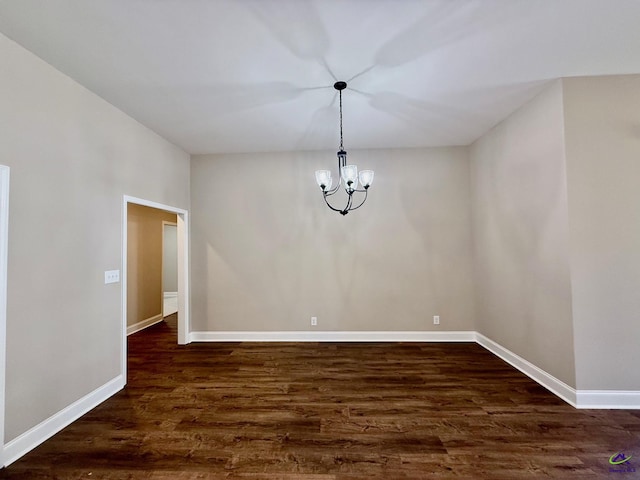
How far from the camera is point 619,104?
249 cm

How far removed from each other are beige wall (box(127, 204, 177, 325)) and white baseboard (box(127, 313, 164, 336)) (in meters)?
0.05

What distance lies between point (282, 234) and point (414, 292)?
2.25 m

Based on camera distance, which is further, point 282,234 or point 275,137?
point 282,234

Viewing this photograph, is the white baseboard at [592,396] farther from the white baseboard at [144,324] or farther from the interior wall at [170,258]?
the interior wall at [170,258]

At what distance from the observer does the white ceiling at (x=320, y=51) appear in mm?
1756

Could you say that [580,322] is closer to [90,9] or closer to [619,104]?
[619,104]

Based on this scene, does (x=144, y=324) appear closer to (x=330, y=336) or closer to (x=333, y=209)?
(x=330, y=336)

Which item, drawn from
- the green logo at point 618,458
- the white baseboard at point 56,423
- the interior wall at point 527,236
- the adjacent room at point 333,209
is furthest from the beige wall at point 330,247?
the green logo at point 618,458

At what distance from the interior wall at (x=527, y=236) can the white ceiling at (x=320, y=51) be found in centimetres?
43

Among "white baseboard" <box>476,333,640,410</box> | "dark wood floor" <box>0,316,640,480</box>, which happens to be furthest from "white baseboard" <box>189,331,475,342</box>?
"white baseboard" <box>476,333,640,410</box>

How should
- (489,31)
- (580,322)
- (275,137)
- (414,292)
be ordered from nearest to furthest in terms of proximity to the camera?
(489,31)
(580,322)
(275,137)
(414,292)

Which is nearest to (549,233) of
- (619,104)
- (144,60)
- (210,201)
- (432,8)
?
(619,104)

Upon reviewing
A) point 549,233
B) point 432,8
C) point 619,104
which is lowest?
point 549,233

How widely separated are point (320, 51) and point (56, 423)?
3613 mm
